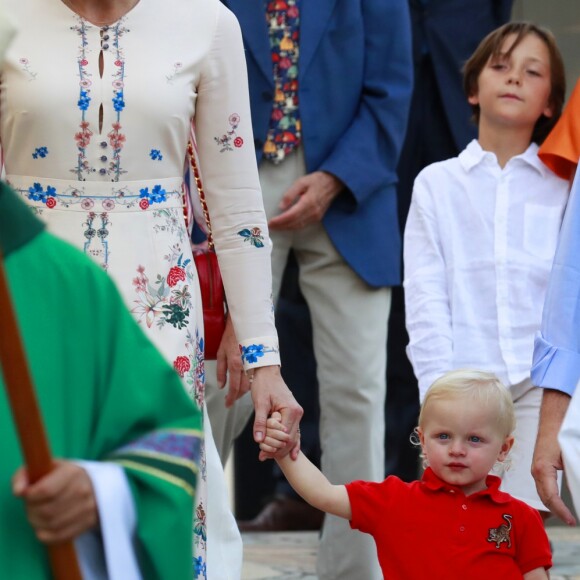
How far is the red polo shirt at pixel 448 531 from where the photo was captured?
3812mm

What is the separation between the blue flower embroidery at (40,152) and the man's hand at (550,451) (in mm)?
1185

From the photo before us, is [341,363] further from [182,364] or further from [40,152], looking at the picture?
[40,152]

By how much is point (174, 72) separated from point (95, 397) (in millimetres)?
1351

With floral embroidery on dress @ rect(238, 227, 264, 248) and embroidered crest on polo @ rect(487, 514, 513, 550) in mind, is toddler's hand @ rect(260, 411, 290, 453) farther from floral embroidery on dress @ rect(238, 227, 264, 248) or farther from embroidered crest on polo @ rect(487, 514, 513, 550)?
embroidered crest on polo @ rect(487, 514, 513, 550)

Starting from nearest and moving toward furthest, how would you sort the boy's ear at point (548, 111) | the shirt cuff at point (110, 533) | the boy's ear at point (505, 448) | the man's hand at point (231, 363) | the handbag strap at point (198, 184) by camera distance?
the shirt cuff at point (110, 533)
the handbag strap at point (198, 184)
the man's hand at point (231, 363)
the boy's ear at point (505, 448)
the boy's ear at point (548, 111)

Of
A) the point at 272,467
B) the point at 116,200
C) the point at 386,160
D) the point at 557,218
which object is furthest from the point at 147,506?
the point at 272,467

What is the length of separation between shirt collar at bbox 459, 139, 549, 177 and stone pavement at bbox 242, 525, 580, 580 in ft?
4.89

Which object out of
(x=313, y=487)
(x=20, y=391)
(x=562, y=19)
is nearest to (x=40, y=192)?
(x=313, y=487)

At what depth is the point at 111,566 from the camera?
226cm

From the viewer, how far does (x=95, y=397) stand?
2400 mm

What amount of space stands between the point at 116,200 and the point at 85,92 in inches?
9.3

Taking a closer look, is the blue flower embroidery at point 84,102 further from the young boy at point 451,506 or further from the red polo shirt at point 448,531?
the red polo shirt at point 448,531

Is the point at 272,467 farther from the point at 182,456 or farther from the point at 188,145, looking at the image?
the point at 182,456

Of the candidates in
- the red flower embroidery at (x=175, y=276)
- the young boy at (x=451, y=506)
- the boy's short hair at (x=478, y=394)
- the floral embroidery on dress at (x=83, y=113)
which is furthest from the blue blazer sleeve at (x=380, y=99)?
the floral embroidery on dress at (x=83, y=113)
